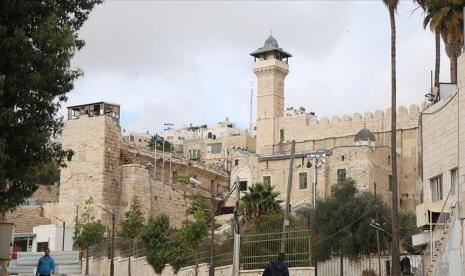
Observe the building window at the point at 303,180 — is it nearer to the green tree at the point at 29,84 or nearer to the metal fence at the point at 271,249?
the metal fence at the point at 271,249

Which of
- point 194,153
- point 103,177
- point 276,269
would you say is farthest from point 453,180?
point 194,153

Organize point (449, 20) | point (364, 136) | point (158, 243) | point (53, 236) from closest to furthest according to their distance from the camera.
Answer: point (449, 20)
point (158, 243)
point (53, 236)
point (364, 136)

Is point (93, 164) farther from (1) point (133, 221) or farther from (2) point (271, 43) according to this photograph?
(2) point (271, 43)

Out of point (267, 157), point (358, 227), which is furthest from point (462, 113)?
point (267, 157)

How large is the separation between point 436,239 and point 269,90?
59742 millimetres

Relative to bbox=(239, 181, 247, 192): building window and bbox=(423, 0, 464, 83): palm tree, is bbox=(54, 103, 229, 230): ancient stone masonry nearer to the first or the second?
bbox=(239, 181, 247, 192): building window

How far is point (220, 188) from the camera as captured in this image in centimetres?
7462

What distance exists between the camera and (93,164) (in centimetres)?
6144

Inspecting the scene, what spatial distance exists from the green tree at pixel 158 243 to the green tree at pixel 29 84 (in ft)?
81.3

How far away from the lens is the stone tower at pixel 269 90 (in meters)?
77.0

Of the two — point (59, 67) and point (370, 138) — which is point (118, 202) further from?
point (59, 67)

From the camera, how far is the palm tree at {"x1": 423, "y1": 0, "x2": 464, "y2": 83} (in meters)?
27.5

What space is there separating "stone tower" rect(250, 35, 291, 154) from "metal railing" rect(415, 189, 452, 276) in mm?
55291

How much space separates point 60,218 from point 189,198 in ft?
39.0
